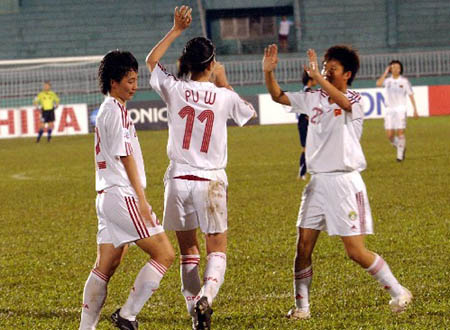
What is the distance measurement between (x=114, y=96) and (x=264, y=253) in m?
3.89

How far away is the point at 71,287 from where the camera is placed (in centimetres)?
750

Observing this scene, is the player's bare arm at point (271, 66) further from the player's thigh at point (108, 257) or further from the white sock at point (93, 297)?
the white sock at point (93, 297)

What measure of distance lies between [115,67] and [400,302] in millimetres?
2327

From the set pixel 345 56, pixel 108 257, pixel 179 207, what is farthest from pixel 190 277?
pixel 345 56

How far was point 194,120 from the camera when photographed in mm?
5652

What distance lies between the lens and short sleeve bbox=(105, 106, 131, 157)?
5062 millimetres

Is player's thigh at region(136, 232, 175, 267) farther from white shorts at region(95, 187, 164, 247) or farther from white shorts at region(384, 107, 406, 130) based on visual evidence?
white shorts at region(384, 107, 406, 130)

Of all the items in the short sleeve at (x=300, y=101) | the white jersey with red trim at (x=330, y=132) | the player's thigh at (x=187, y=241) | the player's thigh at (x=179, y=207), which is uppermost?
the short sleeve at (x=300, y=101)

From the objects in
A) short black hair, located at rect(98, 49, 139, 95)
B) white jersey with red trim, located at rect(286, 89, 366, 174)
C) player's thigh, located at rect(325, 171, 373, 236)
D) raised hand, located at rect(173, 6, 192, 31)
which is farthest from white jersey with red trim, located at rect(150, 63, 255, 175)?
player's thigh, located at rect(325, 171, 373, 236)

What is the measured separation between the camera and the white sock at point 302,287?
607 cm

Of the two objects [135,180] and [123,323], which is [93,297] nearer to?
[123,323]

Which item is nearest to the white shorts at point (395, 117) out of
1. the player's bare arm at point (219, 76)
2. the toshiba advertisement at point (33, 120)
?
the player's bare arm at point (219, 76)


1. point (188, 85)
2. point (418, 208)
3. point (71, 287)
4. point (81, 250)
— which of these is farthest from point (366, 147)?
point (188, 85)

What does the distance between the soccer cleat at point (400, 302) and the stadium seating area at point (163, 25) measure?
3298 cm
